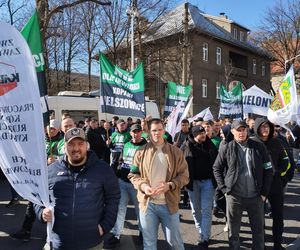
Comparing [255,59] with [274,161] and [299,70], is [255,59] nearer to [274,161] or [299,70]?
[299,70]

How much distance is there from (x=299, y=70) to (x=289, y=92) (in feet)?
115

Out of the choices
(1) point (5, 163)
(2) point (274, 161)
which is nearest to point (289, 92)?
(2) point (274, 161)

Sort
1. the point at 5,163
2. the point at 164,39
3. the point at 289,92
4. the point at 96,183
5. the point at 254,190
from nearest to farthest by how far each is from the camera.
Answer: the point at 5,163 → the point at 96,183 → the point at 254,190 → the point at 289,92 → the point at 164,39

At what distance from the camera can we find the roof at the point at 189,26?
102ft

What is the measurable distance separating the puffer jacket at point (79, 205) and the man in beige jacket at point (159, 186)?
3.21 feet

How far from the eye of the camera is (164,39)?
32656mm

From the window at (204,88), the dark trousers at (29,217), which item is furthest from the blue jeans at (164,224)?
the window at (204,88)

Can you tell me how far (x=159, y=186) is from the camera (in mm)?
4203

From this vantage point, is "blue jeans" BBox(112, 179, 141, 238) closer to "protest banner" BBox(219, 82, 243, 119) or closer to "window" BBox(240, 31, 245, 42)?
"protest banner" BBox(219, 82, 243, 119)

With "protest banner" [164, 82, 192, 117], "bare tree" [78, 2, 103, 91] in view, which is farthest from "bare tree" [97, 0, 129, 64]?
"protest banner" [164, 82, 192, 117]

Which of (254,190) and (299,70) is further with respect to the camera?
(299,70)

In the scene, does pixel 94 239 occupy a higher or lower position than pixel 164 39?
lower

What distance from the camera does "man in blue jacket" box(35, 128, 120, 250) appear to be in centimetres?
325

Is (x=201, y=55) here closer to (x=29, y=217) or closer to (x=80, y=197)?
(x=29, y=217)
